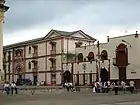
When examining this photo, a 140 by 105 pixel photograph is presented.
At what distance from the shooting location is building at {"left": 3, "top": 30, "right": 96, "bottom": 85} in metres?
69.3

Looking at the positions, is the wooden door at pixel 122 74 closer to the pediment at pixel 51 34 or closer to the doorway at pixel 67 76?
the doorway at pixel 67 76

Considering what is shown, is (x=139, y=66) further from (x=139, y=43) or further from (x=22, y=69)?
(x=22, y=69)

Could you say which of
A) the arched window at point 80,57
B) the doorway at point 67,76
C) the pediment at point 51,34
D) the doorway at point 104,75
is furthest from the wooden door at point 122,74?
the pediment at point 51,34

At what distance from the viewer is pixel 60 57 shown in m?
69.3

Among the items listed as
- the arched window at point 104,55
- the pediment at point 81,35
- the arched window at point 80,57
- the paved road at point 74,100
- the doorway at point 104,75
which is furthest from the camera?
the pediment at point 81,35

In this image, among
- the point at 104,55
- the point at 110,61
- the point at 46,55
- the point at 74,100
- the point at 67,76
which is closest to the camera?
the point at 74,100

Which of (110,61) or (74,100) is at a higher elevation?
(110,61)

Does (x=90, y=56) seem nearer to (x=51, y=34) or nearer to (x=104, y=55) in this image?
(x=104, y=55)

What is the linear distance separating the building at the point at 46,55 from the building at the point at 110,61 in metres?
4.41

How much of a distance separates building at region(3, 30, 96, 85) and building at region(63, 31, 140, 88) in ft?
14.5

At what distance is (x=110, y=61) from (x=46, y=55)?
2001cm

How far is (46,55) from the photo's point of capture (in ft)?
240

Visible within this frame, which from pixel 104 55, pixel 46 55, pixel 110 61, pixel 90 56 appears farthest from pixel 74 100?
pixel 46 55

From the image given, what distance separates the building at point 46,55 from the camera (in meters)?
69.3
